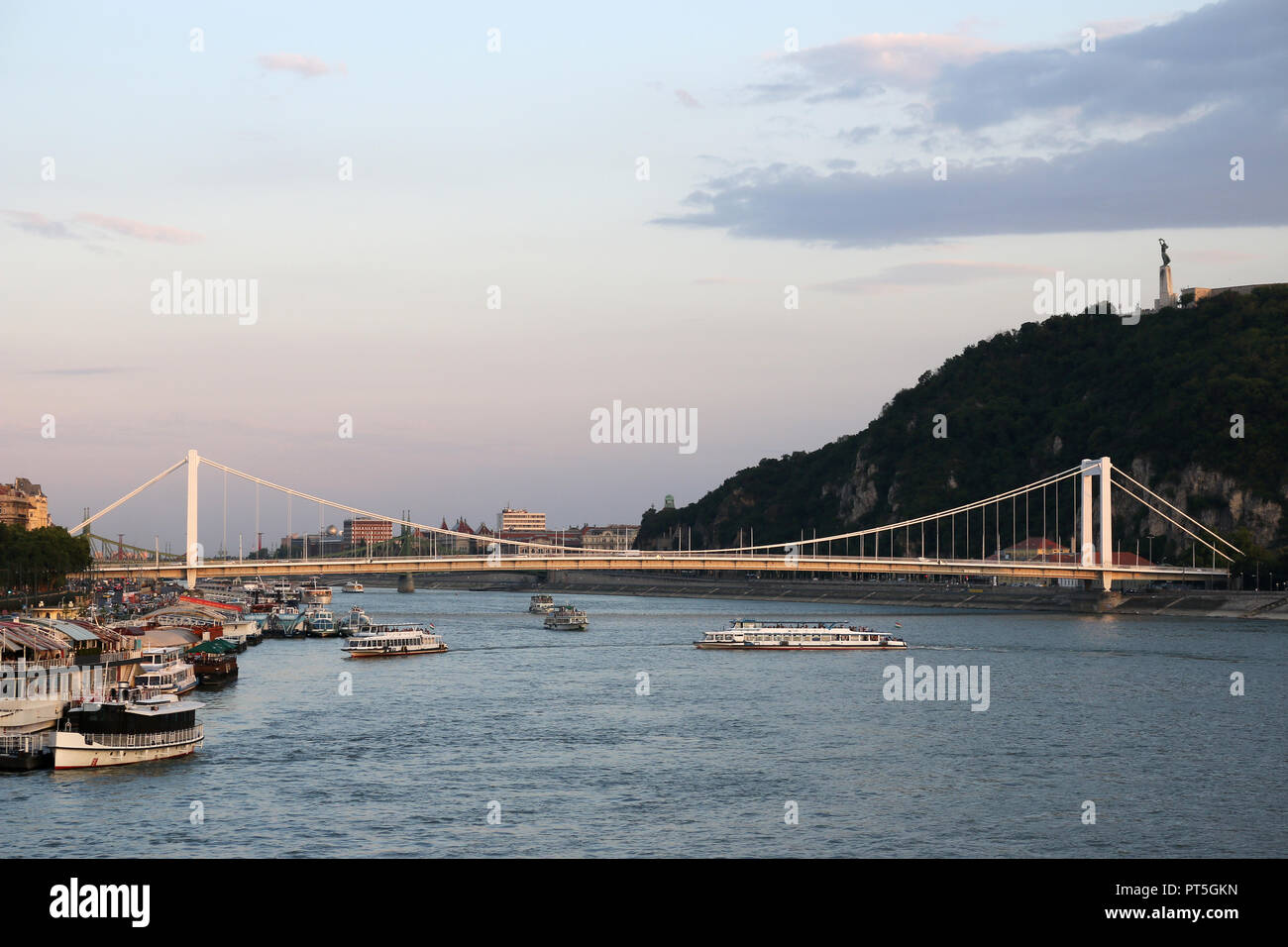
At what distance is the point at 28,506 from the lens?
145m

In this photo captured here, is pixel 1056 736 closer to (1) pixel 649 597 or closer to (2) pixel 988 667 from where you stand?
(2) pixel 988 667

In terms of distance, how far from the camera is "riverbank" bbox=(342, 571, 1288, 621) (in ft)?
292

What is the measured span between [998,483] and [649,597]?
1508 inches

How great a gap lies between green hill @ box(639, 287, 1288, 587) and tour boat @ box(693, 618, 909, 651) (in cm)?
4366

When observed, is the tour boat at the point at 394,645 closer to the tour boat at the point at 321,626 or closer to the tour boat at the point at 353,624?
the tour boat at the point at 353,624

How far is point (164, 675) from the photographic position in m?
39.3

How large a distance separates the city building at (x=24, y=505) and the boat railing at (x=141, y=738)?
103418 mm

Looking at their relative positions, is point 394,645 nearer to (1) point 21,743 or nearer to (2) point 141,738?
(2) point 141,738

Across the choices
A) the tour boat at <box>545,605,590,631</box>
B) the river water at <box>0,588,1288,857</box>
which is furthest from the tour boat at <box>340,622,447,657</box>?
the tour boat at <box>545,605,590,631</box>

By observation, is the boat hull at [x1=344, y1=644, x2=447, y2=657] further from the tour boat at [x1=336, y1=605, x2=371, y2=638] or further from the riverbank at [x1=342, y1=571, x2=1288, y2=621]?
the riverbank at [x1=342, y1=571, x2=1288, y2=621]

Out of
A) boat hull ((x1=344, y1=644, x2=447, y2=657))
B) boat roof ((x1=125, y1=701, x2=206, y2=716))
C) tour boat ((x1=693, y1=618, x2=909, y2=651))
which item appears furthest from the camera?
tour boat ((x1=693, y1=618, x2=909, y2=651))
